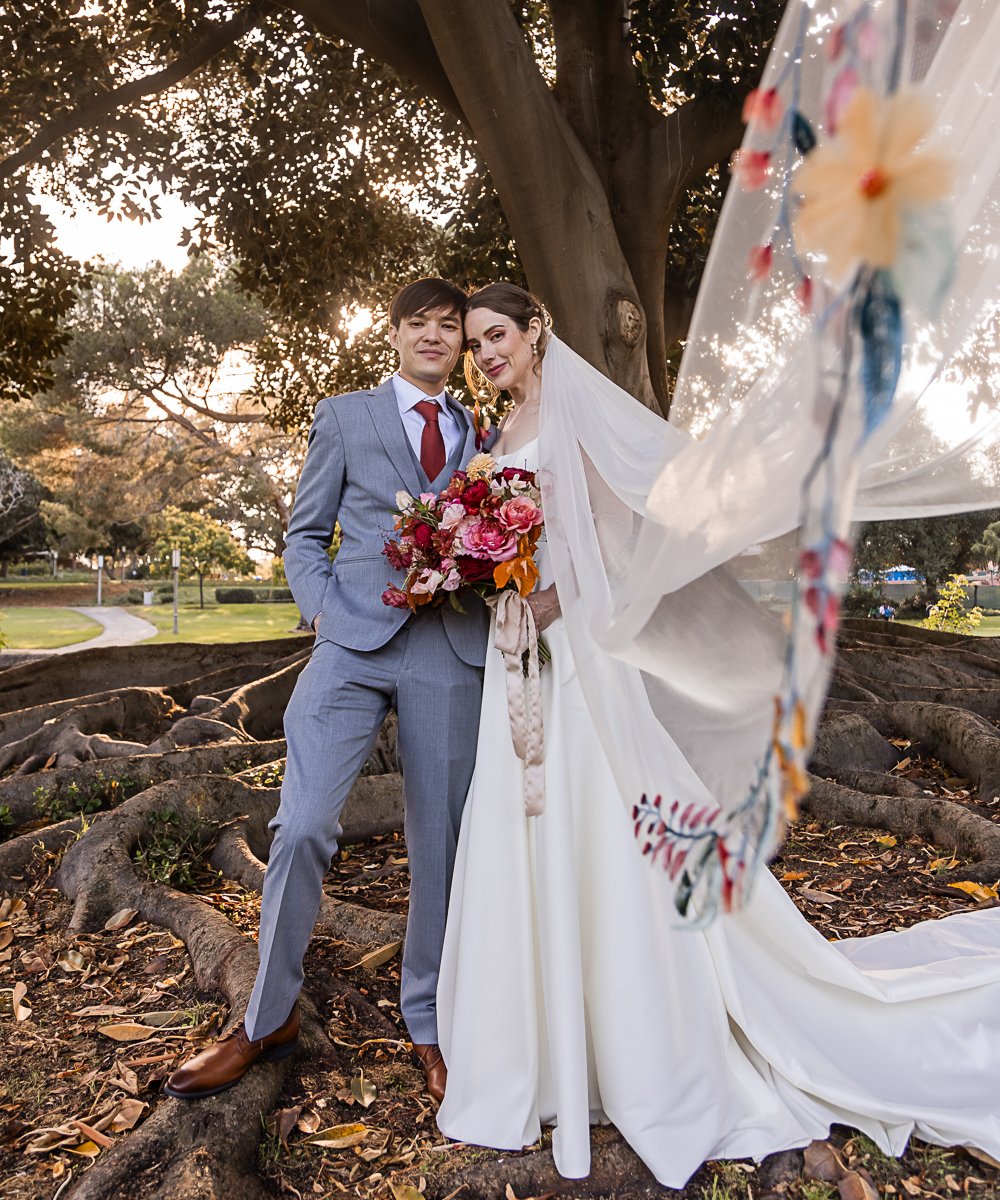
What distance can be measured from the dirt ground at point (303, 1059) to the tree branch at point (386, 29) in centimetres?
463

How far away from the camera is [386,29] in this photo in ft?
18.0

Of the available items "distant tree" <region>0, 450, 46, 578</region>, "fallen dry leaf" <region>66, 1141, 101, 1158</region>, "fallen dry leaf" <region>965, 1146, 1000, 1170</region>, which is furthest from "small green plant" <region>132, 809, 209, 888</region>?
"distant tree" <region>0, 450, 46, 578</region>

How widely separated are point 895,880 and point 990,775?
1.43 metres

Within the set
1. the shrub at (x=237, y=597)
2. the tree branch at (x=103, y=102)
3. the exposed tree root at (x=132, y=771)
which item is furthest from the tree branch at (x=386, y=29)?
the shrub at (x=237, y=597)

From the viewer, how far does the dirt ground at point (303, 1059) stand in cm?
219

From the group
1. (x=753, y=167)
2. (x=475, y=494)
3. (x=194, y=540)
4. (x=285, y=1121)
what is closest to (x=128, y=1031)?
(x=285, y=1121)

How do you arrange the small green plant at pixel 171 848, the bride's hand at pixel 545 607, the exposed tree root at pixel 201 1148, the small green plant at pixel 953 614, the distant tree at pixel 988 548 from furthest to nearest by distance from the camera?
the distant tree at pixel 988 548
the small green plant at pixel 953 614
the small green plant at pixel 171 848
the bride's hand at pixel 545 607
the exposed tree root at pixel 201 1148

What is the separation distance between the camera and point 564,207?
535 cm

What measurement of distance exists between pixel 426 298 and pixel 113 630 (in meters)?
24.9

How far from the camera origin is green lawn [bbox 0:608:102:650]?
21.8m

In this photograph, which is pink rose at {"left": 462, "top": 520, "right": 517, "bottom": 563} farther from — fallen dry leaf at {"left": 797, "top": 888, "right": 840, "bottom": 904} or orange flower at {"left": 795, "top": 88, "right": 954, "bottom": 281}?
fallen dry leaf at {"left": 797, "top": 888, "right": 840, "bottom": 904}

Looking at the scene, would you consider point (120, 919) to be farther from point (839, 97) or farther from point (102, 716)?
point (839, 97)

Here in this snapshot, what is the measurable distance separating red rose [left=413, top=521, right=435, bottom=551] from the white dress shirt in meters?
0.40

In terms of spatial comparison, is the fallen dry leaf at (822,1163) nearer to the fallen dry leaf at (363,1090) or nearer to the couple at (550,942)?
the couple at (550,942)
